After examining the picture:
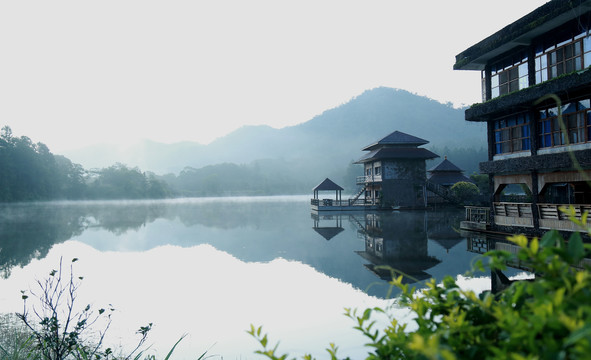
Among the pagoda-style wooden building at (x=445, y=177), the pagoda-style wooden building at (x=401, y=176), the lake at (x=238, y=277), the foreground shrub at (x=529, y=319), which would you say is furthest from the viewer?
the pagoda-style wooden building at (x=445, y=177)

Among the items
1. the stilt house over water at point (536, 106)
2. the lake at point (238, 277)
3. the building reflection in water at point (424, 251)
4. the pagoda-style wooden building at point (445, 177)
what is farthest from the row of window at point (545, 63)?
the pagoda-style wooden building at point (445, 177)

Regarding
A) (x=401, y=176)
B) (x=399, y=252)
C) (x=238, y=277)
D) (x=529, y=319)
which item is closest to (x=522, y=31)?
(x=399, y=252)

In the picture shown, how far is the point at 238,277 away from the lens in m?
12.3

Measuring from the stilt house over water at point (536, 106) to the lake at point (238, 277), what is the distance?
3.20 metres

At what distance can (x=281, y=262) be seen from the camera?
14.6 m

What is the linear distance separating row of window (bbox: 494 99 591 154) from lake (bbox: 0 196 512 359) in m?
4.69

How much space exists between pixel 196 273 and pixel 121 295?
298 centimetres

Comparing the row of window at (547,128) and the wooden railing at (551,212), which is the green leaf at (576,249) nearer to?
the row of window at (547,128)

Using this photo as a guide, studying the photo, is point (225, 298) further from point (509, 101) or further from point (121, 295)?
point (509, 101)

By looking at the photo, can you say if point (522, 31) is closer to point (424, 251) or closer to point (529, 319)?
point (424, 251)

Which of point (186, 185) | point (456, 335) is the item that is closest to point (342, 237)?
point (456, 335)

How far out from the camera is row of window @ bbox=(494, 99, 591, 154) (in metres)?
14.6

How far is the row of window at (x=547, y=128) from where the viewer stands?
14.6m

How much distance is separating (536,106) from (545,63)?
1632 mm
